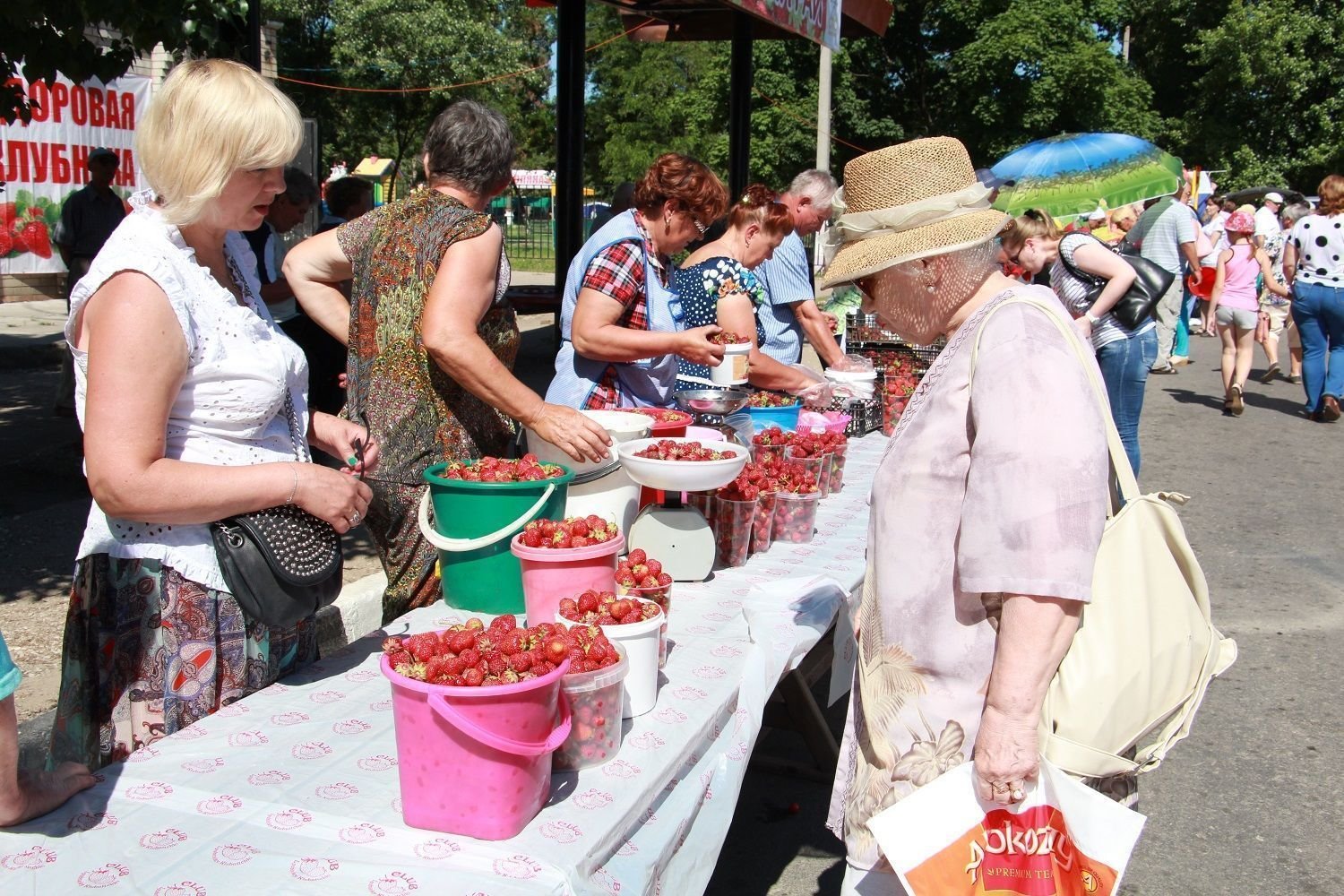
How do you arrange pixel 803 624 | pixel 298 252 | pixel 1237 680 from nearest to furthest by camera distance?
pixel 803 624, pixel 298 252, pixel 1237 680

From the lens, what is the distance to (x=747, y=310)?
4.38m

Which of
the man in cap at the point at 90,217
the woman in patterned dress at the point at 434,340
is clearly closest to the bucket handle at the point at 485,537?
the woman in patterned dress at the point at 434,340

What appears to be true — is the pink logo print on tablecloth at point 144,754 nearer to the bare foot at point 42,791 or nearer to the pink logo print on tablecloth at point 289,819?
the bare foot at point 42,791

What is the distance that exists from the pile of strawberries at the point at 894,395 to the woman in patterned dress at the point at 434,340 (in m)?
2.61

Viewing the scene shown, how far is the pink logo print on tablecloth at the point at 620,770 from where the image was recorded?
6.19ft

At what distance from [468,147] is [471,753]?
1.86m

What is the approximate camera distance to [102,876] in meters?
1.51

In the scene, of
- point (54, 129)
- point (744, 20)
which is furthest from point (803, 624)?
point (54, 129)

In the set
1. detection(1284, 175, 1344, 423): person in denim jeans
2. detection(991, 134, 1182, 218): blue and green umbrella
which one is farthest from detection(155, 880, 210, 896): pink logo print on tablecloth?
detection(1284, 175, 1344, 423): person in denim jeans

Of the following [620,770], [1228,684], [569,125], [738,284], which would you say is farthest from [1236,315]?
[620,770]

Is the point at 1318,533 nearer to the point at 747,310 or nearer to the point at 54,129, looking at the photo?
the point at 747,310

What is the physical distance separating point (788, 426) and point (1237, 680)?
2374 millimetres

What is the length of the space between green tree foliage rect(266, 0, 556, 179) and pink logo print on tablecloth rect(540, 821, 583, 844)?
25.0 metres

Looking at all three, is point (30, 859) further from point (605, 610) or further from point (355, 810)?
point (605, 610)
